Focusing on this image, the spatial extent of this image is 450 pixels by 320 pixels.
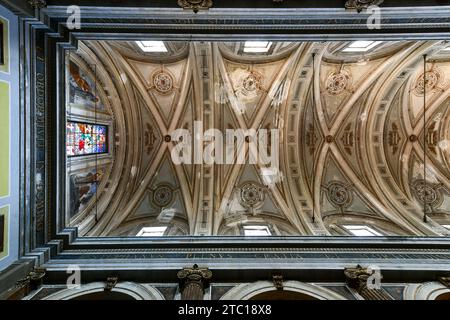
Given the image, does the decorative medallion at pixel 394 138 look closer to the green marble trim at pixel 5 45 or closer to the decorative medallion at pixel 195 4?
the decorative medallion at pixel 195 4

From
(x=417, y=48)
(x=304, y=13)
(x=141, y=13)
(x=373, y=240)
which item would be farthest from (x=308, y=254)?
(x=417, y=48)

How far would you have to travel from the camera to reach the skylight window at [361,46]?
12.5 meters

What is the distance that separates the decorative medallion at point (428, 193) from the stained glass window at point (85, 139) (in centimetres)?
1578

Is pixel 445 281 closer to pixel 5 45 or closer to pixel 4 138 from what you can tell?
pixel 4 138

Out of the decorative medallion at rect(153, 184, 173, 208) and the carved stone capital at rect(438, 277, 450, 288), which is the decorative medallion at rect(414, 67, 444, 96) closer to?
the carved stone capital at rect(438, 277, 450, 288)

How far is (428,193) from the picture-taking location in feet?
48.6

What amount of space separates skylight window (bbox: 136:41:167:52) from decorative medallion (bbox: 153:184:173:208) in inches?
270

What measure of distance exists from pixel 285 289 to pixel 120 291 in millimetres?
4488

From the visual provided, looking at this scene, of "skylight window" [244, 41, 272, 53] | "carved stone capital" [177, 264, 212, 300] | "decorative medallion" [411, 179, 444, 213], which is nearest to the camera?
"carved stone capital" [177, 264, 212, 300]

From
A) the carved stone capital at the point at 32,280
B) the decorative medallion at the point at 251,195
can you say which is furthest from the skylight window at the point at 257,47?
the carved stone capital at the point at 32,280

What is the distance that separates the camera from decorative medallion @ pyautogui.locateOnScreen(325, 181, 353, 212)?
1482cm

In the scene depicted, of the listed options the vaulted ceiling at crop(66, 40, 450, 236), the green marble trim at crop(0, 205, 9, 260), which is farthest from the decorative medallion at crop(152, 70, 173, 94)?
the green marble trim at crop(0, 205, 9, 260)

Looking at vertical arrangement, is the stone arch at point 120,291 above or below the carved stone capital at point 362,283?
below

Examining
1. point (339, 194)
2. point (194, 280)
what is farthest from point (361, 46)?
point (194, 280)
